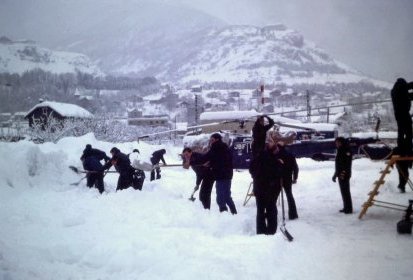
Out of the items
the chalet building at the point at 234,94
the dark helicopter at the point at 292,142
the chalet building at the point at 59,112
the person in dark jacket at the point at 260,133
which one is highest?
the chalet building at the point at 234,94

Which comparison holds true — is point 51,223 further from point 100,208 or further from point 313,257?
point 313,257

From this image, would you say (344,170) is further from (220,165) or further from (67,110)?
A: (67,110)

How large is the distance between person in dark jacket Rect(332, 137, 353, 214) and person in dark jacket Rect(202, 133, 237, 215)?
8.91 feet

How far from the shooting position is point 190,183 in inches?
578

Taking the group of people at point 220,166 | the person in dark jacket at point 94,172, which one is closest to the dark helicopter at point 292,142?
the person in dark jacket at point 94,172

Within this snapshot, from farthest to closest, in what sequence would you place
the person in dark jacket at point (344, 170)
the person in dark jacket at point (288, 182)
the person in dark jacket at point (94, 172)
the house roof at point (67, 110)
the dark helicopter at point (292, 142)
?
the house roof at point (67, 110) < the dark helicopter at point (292, 142) < the person in dark jacket at point (94, 172) < the person in dark jacket at point (344, 170) < the person in dark jacket at point (288, 182)

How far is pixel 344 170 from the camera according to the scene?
335 inches

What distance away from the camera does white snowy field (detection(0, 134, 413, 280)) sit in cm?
437

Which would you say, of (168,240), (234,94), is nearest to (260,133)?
(168,240)

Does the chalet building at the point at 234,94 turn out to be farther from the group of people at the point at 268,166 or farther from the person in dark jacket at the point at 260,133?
the person in dark jacket at the point at 260,133

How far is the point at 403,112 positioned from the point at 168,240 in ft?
19.3

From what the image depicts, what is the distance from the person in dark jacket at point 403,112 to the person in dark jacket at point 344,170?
1159 millimetres

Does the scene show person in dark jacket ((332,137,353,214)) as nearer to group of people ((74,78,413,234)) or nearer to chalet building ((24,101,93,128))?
group of people ((74,78,413,234))

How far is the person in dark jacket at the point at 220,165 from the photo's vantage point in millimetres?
8070
